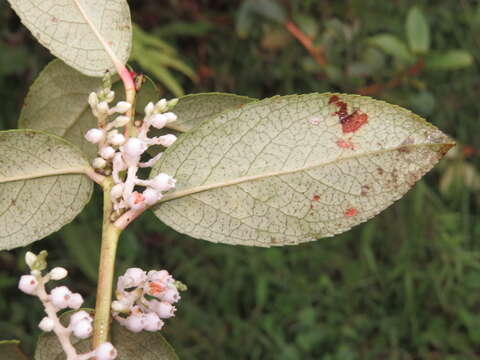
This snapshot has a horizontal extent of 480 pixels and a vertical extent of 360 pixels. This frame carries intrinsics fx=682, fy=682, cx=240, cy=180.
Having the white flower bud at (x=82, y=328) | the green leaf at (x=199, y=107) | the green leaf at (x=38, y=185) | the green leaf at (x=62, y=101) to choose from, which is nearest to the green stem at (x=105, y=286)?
the white flower bud at (x=82, y=328)

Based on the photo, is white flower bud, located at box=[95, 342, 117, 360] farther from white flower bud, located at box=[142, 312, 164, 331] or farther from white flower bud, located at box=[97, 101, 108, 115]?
white flower bud, located at box=[97, 101, 108, 115]

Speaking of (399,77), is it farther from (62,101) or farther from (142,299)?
(142,299)

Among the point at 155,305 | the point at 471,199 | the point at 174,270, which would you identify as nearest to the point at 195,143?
the point at 155,305

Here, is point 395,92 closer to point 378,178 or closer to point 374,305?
point 374,305

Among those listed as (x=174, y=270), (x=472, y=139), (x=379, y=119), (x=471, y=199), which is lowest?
(x=174, y=270)

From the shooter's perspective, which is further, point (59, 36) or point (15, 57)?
point (15, 57)

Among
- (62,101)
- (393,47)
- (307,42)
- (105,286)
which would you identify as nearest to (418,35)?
(393,47)
